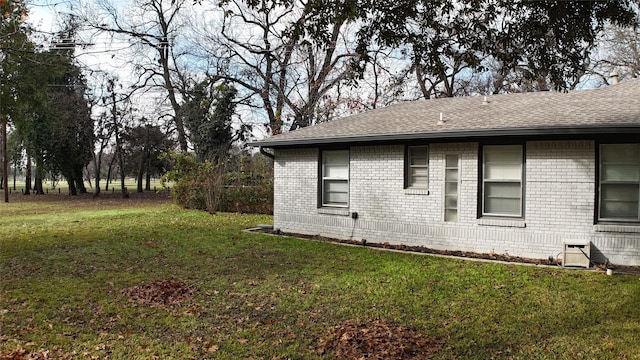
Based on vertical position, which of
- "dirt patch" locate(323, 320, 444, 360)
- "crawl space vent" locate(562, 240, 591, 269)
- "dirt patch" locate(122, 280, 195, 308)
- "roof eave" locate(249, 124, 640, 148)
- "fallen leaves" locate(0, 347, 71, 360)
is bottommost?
"fallen leaves" locate(0, 347, 71, 360)

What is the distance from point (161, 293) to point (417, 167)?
6.70 meters

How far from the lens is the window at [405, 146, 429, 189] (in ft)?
34.1

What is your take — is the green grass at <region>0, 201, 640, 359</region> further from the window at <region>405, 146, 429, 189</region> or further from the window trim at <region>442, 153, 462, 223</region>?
the window at <region>405, 146, 429, 189</region>

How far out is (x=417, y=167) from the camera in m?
10.5

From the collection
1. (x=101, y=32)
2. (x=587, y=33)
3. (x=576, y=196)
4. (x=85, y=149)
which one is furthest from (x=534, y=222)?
(x=85, y=149)

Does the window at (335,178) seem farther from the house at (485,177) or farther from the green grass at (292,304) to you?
the green grass at (292,304)

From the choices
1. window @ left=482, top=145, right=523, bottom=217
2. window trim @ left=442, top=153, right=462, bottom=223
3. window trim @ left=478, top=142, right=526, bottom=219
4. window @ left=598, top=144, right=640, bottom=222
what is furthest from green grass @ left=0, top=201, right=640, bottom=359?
window @ left=598, top=144, right=640, bottom=222

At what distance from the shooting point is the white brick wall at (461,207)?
855cm

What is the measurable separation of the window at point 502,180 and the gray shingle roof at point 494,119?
2.04 ft

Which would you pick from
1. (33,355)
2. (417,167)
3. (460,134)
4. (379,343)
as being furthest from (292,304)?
(417,167)

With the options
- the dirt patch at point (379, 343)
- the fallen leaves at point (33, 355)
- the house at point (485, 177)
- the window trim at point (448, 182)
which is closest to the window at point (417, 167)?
the house at point (485, 177)

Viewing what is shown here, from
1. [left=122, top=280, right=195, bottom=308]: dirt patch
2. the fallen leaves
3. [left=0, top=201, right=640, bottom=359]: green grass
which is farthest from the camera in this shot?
[left=122, top=280, right=195, bottom=308]: dirt patch

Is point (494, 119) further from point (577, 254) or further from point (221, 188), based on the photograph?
point (221, 188)

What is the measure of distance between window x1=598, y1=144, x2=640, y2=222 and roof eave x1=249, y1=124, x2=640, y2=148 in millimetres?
714
